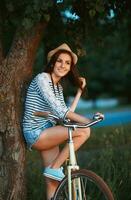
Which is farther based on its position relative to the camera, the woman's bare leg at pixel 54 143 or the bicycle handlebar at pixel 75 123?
the woman's bare leg at pixel 54 143

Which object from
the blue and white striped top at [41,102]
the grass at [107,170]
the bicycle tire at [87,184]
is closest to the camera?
the bicycle tire at [87,184]

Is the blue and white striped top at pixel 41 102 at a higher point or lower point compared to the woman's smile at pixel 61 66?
lower

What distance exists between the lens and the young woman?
17.4 ft

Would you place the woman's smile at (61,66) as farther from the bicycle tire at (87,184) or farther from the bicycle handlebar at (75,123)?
the bicycle tire at (87,184)

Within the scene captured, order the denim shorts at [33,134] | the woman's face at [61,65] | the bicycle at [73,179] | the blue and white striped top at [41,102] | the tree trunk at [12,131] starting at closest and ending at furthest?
the bicycle at [73,179] < the blue and white striped top at [41,102] < the denim shorts at [33,134] < the woman's face at [61,65] < the tree trunk at [12,131]

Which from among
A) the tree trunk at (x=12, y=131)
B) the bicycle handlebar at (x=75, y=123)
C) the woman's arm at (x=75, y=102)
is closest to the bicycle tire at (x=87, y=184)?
the bicycle handlebar at (x=75, y=123)

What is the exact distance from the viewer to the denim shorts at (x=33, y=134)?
5.44 m

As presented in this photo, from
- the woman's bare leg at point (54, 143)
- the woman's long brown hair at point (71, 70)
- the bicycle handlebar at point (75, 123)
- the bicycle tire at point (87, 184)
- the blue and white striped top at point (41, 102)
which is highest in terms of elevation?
the woman's long brown hair at point (71, 70)

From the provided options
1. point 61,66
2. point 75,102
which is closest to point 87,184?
point 75,102

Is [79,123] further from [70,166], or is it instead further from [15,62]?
[15,62]

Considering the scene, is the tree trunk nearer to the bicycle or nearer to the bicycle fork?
the bicycle

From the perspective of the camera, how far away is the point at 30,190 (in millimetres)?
6344

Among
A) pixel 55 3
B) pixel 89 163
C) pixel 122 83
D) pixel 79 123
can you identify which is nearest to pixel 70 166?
pixel 79 123

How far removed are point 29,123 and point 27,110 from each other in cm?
12
